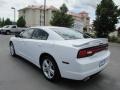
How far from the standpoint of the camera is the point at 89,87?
4602 mm

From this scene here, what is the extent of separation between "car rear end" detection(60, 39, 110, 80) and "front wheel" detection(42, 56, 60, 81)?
1.24 feet

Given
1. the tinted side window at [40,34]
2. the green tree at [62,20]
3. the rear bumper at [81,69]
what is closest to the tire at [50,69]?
the rear bumper at [81,69]

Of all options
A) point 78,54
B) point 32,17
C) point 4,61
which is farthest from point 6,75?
point 32,17

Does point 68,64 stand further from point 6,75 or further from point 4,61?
point 4,61


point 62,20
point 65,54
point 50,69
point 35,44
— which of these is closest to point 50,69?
point 50,69

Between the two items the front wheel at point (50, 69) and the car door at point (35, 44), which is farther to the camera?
the car door at point (35, 44)

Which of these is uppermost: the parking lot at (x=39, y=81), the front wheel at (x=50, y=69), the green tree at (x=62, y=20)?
the green tree at (x=62, y=20)

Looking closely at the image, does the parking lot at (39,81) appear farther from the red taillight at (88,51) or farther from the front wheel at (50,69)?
the red taillight at (88,51)

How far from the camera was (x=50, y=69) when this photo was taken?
16.3 feet

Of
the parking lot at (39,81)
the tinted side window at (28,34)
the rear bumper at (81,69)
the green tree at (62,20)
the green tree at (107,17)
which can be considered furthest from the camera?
the green tree at (62,20)

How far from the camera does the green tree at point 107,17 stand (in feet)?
67.0

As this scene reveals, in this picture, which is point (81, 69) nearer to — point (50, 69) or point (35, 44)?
point (50, 69)

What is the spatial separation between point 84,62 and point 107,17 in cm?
1729

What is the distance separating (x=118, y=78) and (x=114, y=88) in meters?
0.88
